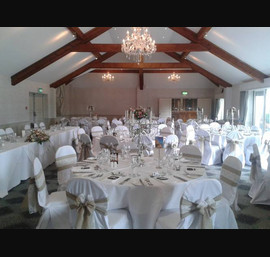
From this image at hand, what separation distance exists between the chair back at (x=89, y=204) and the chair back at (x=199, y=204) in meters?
Answer: 0.72

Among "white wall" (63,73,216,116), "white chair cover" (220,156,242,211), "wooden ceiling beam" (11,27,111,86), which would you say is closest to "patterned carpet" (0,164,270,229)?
"white chair cover" (220,156,242,211)

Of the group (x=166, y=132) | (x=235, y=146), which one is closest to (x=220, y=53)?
(x=166, y=132)

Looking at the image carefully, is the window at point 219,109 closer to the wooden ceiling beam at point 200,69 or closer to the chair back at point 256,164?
the wooden ceiling beam at point 200,69

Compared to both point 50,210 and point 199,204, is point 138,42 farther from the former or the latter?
point 199,204

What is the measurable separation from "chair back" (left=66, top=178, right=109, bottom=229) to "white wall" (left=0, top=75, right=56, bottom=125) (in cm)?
771

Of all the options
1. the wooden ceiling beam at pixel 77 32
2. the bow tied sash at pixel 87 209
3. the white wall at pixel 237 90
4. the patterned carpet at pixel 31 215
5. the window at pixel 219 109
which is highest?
the wooden ceiling beam at pixel 77 32

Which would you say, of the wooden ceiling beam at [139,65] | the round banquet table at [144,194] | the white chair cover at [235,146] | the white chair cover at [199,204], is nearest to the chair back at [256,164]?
the white chair cover at [235,146]

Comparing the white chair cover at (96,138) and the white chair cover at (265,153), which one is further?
the white chair cover at (96,138)

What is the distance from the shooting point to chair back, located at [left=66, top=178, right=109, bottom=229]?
7.75 ft

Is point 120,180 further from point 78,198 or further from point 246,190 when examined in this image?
point 246,190

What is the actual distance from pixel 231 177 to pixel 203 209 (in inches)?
42.7

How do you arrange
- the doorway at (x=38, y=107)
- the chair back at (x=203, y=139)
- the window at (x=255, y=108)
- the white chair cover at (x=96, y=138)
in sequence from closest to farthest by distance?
the chair back at (x=203, y=139) < the white chair cover at (x=96, y=138) < the window at (x=255, y=108) < the doorway at (x=38, y=107)

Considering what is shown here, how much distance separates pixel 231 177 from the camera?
126 inches

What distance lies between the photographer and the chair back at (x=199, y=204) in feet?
7.54
